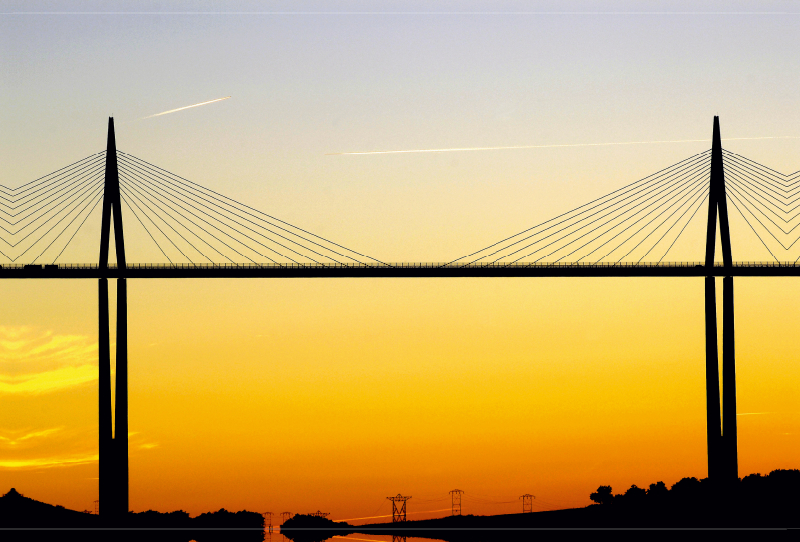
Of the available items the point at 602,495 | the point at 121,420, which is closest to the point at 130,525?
the point at 121,420

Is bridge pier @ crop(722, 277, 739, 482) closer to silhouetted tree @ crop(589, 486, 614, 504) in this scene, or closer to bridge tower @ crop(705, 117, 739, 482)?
bridge tower @ crop(705, 117, 739, 482)

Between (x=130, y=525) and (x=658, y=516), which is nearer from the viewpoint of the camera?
(x=130, y=525)

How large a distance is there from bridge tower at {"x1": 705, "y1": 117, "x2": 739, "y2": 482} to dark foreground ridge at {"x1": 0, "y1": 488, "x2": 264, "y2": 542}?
1047 inches

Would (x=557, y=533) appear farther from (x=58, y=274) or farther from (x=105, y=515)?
(x=58, y=274)

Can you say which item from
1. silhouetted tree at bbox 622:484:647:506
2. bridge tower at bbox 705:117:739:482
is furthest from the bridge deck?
silhouetted tree at bbox 622:484:647:506

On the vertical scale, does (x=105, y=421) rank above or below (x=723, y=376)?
below

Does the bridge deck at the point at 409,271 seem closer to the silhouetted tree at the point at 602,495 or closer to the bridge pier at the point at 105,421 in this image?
the bridge pier at the point at 105,421

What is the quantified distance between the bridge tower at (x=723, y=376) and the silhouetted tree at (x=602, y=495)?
3152 centimetres

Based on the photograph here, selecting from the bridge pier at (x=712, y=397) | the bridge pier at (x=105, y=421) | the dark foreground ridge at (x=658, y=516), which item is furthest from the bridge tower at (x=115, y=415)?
the bridge pier at (x=712, y=397)

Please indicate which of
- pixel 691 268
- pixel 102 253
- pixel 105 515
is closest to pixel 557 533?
pixel 691 268

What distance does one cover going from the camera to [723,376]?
49.4m

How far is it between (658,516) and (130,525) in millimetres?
35768

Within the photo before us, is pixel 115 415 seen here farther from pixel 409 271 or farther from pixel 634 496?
pixel 634 496

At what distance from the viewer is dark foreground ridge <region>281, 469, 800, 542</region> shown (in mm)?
49469
